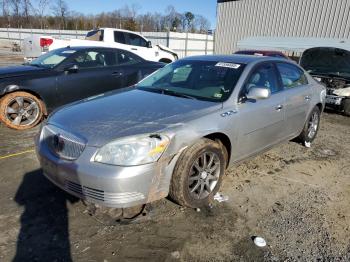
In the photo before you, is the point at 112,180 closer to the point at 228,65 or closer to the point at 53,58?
the point at 228,65

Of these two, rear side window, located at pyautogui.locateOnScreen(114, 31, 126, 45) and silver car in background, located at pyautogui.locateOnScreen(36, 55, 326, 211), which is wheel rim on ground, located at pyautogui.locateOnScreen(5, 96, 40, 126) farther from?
rear side window, located at pyautogui.locateOnScreen(114, 31, 126, 45)

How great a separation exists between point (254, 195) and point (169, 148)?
1.47m

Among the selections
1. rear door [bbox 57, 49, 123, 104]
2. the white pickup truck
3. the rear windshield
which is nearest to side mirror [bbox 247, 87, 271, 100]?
rear door [bbox 57, 49, 123, 104]

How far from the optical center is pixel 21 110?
6082 millimetres

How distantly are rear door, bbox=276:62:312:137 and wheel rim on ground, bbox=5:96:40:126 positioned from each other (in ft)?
14.5

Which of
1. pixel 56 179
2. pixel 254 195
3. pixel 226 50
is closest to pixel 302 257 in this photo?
pixel 254 195

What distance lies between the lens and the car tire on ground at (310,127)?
5.48m

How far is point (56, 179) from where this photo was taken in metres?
3.14

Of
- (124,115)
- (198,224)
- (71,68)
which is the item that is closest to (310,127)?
(198,224)

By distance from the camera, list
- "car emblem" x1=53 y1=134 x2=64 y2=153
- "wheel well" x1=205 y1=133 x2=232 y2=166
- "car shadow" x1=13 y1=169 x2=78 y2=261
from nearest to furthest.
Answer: "car shadow" x1=13 y1=169 x2=78 y2=261, "car emblem" x1=53 y1=134 x2=64 y2=153, "wheel well" x1=205 y1=133 x2=232 y2=166

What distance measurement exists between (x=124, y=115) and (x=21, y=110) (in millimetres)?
3623

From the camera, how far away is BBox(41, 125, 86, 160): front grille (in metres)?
2.94

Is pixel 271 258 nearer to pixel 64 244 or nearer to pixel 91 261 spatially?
pixel 91 261

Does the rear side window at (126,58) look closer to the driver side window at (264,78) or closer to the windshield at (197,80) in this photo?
the windshield at (197,80)
